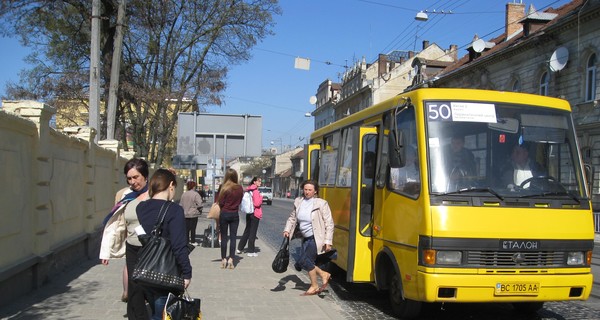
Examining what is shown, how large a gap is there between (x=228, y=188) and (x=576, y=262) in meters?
6.25

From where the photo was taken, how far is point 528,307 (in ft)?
23.6

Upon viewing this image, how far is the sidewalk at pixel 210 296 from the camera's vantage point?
6.54 meters

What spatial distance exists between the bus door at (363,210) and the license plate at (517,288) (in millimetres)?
2017

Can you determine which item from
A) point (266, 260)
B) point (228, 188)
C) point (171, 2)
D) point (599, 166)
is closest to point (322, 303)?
point (228, 188)

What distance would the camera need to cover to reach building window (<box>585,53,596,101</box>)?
26078 mm

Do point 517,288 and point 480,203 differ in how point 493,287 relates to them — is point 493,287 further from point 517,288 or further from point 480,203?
point 480,203

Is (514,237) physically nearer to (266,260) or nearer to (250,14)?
(266,260)

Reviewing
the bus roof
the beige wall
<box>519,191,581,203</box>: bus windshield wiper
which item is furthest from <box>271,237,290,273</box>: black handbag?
<box>519,191,581,203</box>: bus windshield wiper

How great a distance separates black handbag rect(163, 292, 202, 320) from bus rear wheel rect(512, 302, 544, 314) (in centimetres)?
464

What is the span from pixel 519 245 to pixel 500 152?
106cm

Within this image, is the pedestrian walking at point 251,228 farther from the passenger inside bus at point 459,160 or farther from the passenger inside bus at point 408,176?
the passenger inside bus at point 459,160

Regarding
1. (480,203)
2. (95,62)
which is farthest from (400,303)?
(95,62)

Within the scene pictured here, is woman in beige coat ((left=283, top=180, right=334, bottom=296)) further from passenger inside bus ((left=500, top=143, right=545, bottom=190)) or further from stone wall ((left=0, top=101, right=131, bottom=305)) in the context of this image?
stone wall ((left=0, top=101, right=131, bottom=305))

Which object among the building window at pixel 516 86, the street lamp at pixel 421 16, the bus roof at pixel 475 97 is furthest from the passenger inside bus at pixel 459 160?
the building window at pixel 516 86
